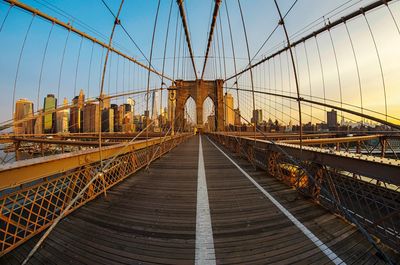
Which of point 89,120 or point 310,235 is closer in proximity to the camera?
point 310,235

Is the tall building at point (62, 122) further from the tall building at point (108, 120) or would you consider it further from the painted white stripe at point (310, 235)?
the painted white stripe at point (310, 235)

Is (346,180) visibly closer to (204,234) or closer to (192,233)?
(204,234)

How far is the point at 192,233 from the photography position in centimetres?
244

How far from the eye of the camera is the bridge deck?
6.59 ft

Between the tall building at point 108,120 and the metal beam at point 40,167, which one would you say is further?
the tall building at point 108,120

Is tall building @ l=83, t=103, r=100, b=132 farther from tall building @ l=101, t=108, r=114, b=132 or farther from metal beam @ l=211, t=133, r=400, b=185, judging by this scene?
metal beam @ l=211, t=133, r=400, b=185

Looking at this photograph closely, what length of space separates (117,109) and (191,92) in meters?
25.4

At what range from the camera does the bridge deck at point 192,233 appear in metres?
2.01

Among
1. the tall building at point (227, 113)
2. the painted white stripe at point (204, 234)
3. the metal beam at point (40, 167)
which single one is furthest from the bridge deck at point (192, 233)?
the tall building at point (227, 113)

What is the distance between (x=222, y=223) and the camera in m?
2.70

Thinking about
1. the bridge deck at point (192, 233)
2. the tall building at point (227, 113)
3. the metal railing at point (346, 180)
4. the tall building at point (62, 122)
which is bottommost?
the bridge deck at point (192, 233)

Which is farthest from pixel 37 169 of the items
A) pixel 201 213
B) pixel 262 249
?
pixel 262 249

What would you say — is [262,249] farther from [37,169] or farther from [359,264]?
[37,169]

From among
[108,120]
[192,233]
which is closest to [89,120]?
[108,120]
